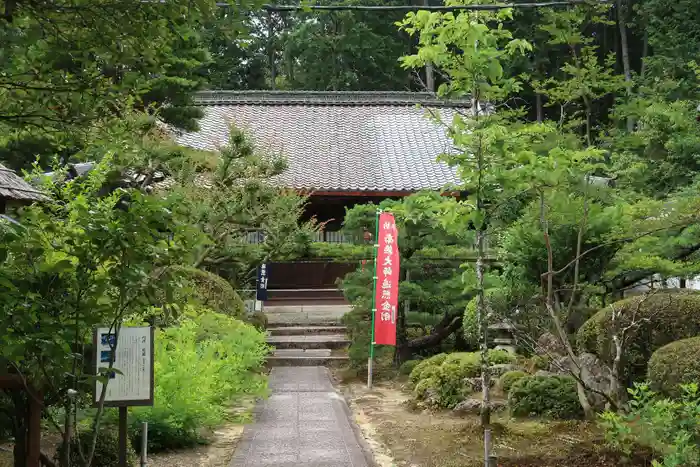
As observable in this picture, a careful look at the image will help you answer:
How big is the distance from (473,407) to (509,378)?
31.7 inches

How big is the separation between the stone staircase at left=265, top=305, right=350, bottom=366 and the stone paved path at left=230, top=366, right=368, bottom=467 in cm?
228

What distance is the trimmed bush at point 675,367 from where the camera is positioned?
634 centimetres

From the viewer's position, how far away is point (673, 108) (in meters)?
18.6

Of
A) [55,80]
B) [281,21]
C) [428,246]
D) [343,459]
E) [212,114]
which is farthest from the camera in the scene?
[281,21]

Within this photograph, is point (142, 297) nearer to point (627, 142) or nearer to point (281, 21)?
point (627, 142)

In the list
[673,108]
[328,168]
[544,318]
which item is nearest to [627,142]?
[673,108]

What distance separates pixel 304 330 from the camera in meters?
16.1

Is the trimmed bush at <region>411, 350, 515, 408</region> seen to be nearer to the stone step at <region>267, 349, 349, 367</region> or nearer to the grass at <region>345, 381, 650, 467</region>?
the grass at <region>345, 381, 650, 467</region>

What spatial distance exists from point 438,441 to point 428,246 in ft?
19.5

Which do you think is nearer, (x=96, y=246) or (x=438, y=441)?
(x=96, y=246)

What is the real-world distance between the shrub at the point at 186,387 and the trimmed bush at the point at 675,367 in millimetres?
4268

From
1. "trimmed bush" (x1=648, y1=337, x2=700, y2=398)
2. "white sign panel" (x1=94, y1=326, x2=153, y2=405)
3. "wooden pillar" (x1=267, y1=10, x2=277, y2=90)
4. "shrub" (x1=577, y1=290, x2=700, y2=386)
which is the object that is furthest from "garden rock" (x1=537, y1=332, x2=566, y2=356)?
"wooden pillar" (x1=267, y1=10, x2=277, y2=90)

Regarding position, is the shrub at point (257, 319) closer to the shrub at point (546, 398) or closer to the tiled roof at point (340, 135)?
the tiled roof at point (340, 135)

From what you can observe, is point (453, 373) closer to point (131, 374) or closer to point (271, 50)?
Answer: point (131, 374)
